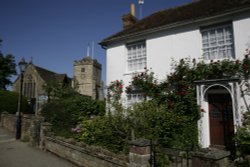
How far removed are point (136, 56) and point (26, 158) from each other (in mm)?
7989

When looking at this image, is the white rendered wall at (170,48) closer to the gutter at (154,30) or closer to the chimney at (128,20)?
the gutter at (154,30)

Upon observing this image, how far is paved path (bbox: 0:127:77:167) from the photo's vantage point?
24.2 feet

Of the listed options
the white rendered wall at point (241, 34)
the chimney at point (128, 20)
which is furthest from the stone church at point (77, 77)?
the white rendered wall at point (241, 34)

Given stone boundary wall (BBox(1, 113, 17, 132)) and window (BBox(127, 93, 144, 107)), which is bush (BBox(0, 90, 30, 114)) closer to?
stone boundary wall (BBox(1, 113, 17, 132))

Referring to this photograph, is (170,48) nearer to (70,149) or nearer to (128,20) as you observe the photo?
(128,20)

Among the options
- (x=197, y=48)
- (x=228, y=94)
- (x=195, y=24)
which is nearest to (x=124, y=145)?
(x=228, y=94)

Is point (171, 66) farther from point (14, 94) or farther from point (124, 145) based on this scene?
point (14, 94)

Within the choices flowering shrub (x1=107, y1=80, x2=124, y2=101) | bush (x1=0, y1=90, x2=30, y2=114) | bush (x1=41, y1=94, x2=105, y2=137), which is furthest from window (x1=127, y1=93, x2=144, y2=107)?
bush (x1=0, y1=90, x2=30, y2=114)

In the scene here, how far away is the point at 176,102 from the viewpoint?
941 centimetres

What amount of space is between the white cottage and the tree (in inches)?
1155

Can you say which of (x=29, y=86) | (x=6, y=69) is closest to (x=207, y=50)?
(x=6, y=69)

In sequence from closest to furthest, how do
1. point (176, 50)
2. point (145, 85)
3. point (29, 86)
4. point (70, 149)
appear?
1. point (70, 149)
2. point (176, 50)
3. point (145, 85)
4. point (29, 86)

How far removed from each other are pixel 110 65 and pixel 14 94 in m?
18.2

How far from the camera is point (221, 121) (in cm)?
875
